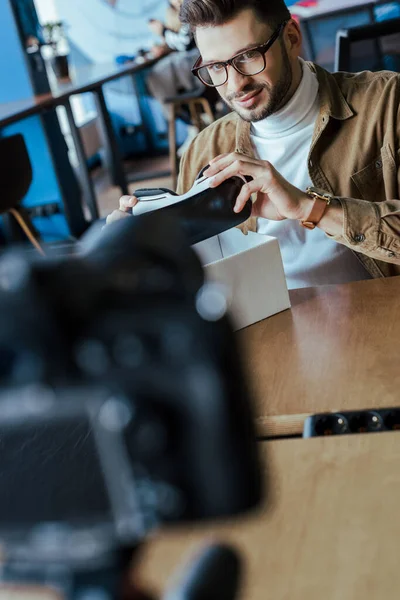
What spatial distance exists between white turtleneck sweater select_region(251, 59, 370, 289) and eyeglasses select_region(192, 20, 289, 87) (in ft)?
0.39

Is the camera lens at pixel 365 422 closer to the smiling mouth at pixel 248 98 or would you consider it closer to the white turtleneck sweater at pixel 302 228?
the white turtleneck sweater at pixel 302 228

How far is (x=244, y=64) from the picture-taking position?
1.75 m

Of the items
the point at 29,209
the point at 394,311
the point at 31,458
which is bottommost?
the point at 29,209

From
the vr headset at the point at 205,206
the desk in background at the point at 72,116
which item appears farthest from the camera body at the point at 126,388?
the desk in background at the point at 72,116

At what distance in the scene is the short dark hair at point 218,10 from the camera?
169 centimetres

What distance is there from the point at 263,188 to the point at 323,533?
0.84m

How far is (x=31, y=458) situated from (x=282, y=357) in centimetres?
74

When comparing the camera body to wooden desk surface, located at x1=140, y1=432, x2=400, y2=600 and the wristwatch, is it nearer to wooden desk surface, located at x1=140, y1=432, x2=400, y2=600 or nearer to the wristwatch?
wooden desk surface, located at x1=140, y1=432, x2=400, y2=600

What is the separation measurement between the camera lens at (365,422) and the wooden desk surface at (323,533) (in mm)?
83

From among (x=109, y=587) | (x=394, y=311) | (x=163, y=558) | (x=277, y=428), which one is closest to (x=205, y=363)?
(x=109, y=587)

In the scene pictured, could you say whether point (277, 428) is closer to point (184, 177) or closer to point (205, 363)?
point (205, 363)

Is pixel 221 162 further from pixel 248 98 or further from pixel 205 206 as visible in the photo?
pixel 248 98

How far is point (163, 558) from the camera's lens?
809 millimetres

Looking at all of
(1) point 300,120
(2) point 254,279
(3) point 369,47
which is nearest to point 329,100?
(1) point 300,120
